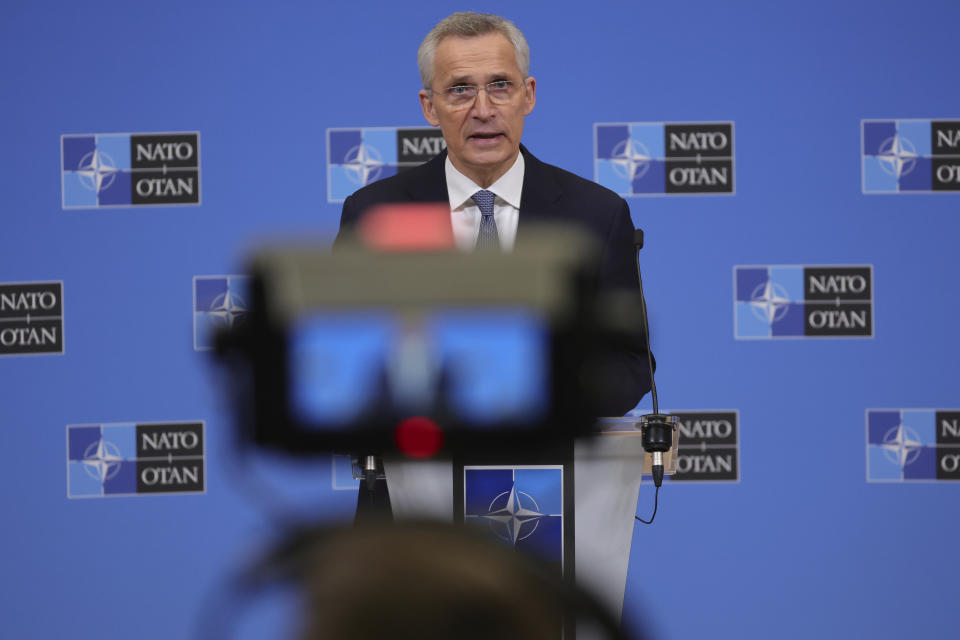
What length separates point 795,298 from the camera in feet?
10.5

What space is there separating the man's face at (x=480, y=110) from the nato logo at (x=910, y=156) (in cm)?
191

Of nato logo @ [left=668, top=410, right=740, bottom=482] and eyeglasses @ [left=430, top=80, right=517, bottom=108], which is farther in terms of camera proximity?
nato logo @ [left=668, top=410, right=740, bottom=482]

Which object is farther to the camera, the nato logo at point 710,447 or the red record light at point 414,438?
the nato logo at point 710,447

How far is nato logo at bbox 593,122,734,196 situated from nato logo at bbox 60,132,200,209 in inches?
50.2

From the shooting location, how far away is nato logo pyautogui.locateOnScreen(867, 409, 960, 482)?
3189mm

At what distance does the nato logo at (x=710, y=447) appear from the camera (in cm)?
319

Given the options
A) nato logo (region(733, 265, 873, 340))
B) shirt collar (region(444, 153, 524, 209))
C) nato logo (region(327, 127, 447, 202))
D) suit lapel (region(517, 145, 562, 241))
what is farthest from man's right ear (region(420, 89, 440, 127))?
nato logo (region(733, 265, 873, 340))

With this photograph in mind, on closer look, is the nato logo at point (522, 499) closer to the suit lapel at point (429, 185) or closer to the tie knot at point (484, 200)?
the tie knot at point (484, 200)

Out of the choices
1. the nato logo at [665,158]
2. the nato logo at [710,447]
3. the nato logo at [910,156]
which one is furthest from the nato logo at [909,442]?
the nato logo at [665,158]

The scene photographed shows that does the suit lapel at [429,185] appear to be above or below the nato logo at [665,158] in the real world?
below

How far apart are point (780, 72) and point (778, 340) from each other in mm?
826

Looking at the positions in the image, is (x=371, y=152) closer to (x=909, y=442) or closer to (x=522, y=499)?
(x=909, y=442)

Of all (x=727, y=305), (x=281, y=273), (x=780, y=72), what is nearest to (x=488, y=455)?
(x=281, y=273)

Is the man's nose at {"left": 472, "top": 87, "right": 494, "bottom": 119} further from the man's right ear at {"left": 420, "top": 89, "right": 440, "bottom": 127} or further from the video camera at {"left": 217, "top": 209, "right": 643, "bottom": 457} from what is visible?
the video camera at {"left": 217, "top": 209, "right": 643, "bottom": 457}
